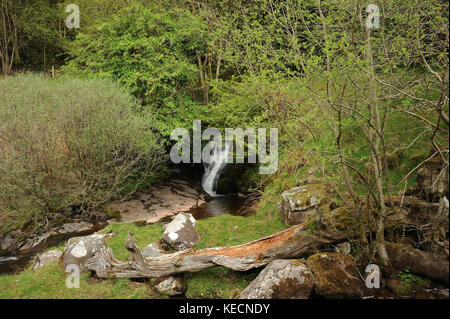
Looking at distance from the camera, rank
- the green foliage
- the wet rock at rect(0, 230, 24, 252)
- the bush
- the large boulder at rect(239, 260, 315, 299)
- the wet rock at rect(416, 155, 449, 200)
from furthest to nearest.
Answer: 1. the green foliage
2. the bush
3. the wet rock at rect(0, 230, 24, 252)
4. the wet rock at rect(416, 155, 449, 200)
5. the large boulder at rect(239, 260, 315, 299)

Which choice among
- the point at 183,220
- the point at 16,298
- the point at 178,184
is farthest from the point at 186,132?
the point at 16,298

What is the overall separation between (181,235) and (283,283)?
3.95 meters

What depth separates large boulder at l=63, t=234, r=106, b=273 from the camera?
8.64m

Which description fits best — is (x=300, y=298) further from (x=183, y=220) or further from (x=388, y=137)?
(x=388, y=137)

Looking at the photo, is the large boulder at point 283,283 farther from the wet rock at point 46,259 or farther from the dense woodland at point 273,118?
the wet rock at point 46,259

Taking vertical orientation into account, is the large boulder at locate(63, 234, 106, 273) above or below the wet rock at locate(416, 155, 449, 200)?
below

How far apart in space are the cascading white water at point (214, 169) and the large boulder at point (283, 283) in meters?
12.3

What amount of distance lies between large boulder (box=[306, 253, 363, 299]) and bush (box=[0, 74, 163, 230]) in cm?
1047

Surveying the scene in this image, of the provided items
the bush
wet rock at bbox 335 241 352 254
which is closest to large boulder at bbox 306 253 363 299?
wet rock at bbox 335 241 352 254

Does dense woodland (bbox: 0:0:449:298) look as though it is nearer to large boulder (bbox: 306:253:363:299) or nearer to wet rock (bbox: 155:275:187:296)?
wet rock (bbox: 155:275:187:296)

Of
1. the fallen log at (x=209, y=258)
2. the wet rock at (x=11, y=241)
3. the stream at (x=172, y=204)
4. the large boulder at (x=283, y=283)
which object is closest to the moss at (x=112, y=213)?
the stream at (x=172, y=204)

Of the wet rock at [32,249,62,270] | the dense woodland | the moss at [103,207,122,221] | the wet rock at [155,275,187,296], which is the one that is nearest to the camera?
the dense woodland

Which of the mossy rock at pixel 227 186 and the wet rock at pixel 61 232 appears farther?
the mossy rock at pixel 227 186

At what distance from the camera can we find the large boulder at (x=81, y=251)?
864cm
